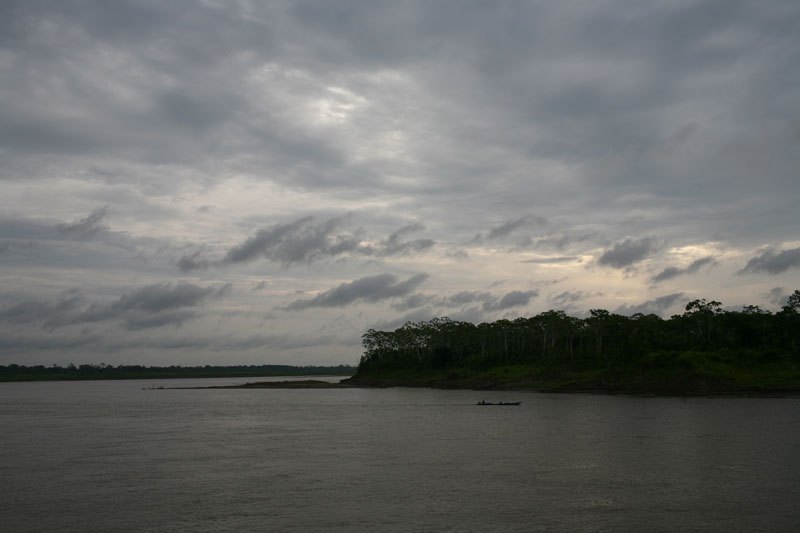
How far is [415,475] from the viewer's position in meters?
39.1

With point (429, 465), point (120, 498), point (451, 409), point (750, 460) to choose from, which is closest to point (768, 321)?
point (451, 409)

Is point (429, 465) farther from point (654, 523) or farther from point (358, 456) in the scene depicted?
point (654, 523)

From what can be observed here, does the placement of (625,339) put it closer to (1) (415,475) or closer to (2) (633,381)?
(2) (633,381)

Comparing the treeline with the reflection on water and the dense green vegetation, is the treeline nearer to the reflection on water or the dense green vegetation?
Result: the dense green vegetation

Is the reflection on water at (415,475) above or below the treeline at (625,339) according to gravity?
below

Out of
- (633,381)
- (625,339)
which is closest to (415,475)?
(633,381)

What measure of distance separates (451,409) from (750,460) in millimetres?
54347

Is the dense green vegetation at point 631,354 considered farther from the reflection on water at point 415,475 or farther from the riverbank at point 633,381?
the reflection on water at point 415,475

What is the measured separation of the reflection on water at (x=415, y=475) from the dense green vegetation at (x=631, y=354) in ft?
133

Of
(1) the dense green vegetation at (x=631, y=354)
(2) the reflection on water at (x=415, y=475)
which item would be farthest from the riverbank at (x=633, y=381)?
→ (2) the reflection on water at (x=415, y=475)

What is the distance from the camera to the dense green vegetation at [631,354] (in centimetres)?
11075

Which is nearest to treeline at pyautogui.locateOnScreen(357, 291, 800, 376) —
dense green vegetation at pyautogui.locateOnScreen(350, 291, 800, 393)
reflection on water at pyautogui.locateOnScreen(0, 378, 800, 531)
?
dense green vegetation at pyautogui.locateOnScreen(350, 291, 800, 393)

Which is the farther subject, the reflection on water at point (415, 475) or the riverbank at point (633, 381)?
the riverbank at point (633, 381)

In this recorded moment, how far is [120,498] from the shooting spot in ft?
111
